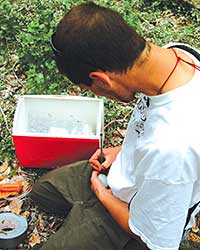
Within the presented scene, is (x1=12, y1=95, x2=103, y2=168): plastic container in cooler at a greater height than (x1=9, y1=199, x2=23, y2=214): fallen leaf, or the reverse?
(x1=12, y1=95, x2=103, y2=168): plastic container in cooler

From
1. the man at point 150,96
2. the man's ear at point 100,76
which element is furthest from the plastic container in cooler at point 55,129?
the man's ear at point 100,76

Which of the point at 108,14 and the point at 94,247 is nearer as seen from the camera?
the point at 108,14

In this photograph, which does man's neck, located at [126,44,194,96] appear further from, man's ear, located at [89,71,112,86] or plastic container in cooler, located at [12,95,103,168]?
plastic container in cooler, located at [12,95,103,168]

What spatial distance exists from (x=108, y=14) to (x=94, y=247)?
101cm

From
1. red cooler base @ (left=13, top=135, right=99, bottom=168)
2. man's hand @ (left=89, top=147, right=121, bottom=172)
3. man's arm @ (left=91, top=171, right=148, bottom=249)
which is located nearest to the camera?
man's arm @ (left=91, top=171, right=148, bottom=249)

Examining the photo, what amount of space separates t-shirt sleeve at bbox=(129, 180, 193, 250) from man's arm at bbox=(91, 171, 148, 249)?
13 cm

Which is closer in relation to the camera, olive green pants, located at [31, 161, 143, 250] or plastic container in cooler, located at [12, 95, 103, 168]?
olive green pants, located at [31, 161, 143, 250]

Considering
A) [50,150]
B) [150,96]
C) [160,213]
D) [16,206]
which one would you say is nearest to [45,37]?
[50,150]

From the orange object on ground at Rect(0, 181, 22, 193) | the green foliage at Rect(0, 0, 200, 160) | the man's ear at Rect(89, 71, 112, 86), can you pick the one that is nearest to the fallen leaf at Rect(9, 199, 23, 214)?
the orange object on ground at Rect(0, 181, 22, 193)

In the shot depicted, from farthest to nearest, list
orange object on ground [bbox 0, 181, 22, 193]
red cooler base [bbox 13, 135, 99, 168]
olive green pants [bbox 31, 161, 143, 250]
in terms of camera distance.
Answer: orange object on ground [bbox 0, 181, 22, 193] < red cooler base [bbox 13, 135, 99, 168] < olive green pants [bbox 31, 161, 143, 250]

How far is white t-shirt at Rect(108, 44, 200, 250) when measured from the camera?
1478 millimetres

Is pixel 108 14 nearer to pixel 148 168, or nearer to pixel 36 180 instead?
pixel 148 168

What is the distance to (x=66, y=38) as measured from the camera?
57.7 inches

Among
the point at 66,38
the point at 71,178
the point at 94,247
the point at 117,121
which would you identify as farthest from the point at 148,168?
→ the point at 117,121
